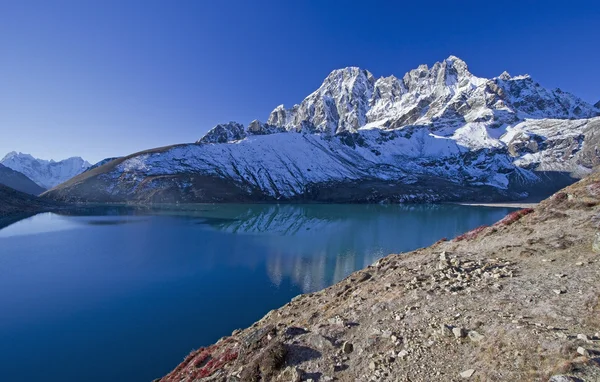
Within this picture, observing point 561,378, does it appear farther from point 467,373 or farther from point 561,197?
point 561,197

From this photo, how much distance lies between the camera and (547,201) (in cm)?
2816

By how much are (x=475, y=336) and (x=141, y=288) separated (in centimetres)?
4053

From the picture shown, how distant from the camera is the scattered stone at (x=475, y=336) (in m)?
11.5

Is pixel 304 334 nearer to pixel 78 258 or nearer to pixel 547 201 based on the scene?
pixel 547 201

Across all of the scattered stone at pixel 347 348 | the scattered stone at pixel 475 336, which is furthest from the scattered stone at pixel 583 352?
the scattered stone at pixel 347 348

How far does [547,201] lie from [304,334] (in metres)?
26.2

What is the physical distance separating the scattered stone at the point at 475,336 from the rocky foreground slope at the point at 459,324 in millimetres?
53

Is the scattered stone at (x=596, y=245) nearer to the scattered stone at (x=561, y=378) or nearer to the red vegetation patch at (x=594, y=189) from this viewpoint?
the red vegetation patch at (x=594, y=189)

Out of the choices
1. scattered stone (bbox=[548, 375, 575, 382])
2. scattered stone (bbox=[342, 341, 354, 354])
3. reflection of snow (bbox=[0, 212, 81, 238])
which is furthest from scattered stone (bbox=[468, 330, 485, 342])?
reflection of snow (bbox=[0, 212, 81, 238])

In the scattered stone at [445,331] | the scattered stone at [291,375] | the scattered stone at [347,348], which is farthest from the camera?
the scattered stone at [347,348]

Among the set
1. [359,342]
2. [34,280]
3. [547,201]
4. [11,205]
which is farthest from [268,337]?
[11,205]

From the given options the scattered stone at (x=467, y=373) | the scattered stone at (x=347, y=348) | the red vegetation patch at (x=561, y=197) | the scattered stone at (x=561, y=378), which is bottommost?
the scattered stone at (x=347, y=348)

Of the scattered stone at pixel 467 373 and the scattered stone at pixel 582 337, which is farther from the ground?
the scattered stone at pixel 582 337

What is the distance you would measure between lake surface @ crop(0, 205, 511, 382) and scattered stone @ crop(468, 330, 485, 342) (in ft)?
70.4
